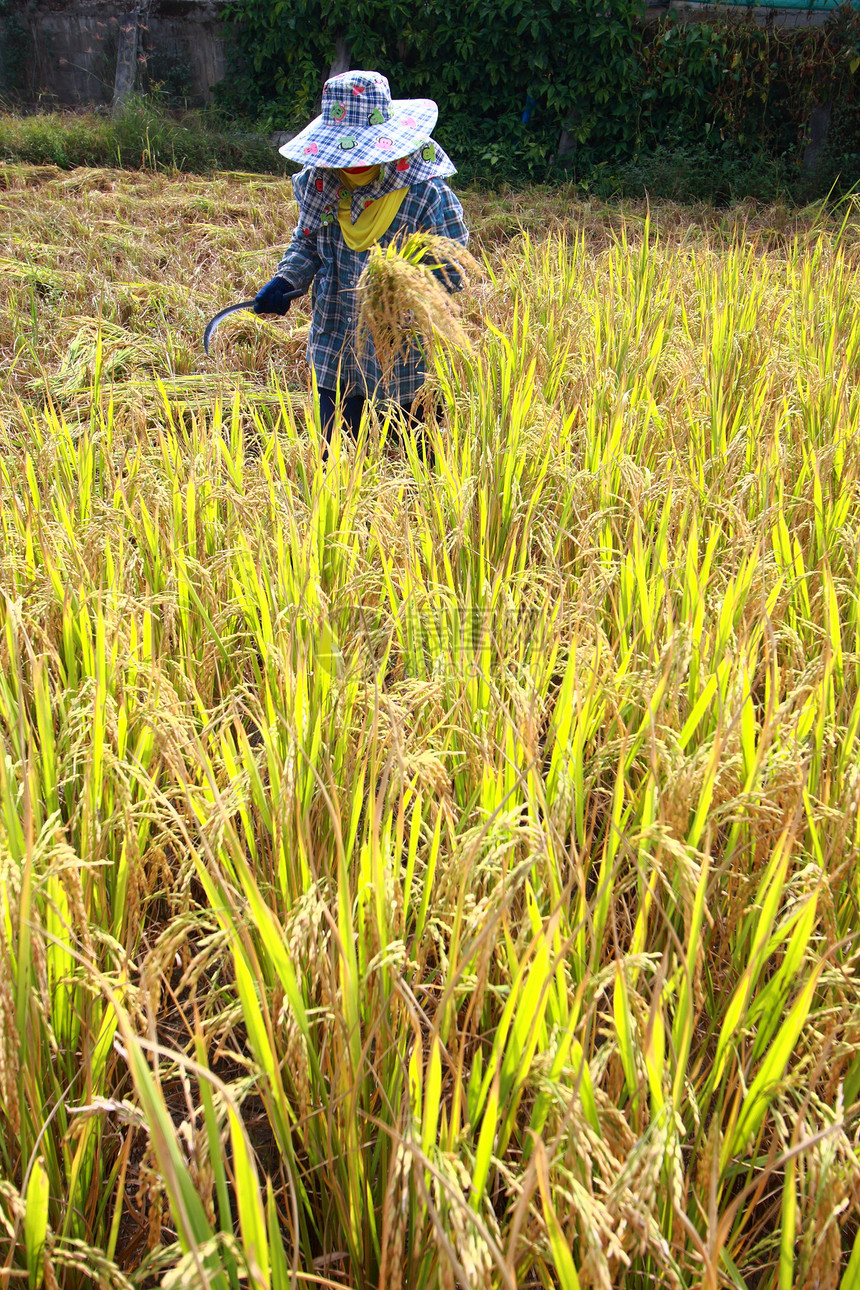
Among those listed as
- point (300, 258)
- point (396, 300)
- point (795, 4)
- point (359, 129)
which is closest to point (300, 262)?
point (300, 258)

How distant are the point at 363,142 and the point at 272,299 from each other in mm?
508

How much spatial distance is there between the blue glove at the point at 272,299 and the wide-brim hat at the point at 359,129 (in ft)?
1.18

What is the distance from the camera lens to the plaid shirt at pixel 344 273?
9.28 ft

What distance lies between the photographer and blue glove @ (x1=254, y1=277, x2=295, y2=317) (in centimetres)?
274

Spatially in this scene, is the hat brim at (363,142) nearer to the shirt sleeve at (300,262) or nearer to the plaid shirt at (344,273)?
the plaid shirt at (344,273)

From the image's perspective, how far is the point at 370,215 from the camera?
9.16ft

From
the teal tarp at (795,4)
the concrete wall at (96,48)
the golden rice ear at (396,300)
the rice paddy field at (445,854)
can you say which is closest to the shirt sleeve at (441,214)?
the rice paddy field at (445,854)

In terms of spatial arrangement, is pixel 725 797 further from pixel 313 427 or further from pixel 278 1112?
pixel 313 427

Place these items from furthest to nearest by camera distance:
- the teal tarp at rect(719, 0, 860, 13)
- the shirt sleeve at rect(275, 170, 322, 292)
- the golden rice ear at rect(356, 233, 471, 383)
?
the teal tarp at rect(719, 0, 860, 13) → the shirt sleeve at rect(275, 170, 322, 292) → the golden rice ear at rect(356, 233, 471, 383)

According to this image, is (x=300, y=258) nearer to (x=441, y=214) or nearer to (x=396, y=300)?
(x=441, y=214)

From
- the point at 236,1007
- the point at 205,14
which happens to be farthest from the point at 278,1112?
the point at 205,14

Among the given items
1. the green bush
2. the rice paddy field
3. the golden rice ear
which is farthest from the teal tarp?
the golden rice ear

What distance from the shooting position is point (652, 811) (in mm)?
957

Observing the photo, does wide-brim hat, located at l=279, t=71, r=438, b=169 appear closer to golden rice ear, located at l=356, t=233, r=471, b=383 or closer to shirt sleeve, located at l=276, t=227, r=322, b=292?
shirt sleeve, located at l=276, t=227, r=322, b=292
